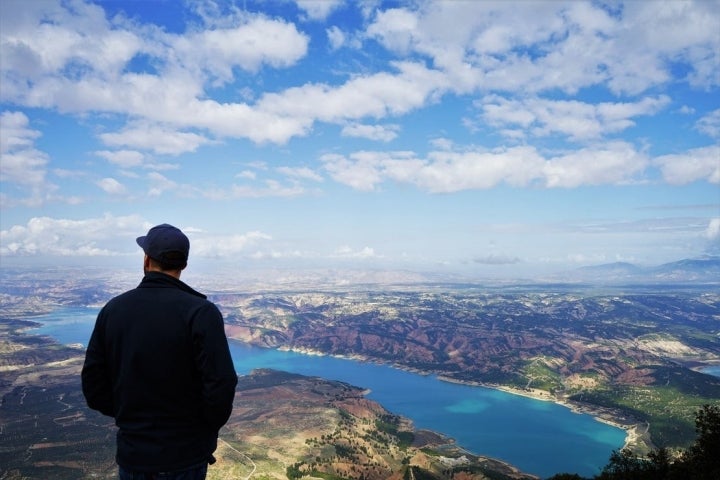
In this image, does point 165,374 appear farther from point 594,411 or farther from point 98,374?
point 594,411

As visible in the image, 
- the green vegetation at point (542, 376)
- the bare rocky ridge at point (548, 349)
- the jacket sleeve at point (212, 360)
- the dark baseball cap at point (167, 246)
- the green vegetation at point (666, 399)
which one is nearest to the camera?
the jacket sleeve at point (212, 360)

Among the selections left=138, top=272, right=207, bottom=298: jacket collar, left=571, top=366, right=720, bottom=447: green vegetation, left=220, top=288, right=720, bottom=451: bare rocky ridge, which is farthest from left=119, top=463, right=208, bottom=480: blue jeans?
left=571, top=366, right=720, bottom=447: green vegetation

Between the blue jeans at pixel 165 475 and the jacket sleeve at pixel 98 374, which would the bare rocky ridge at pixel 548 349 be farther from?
the jacket sleeve at pixel 98 374

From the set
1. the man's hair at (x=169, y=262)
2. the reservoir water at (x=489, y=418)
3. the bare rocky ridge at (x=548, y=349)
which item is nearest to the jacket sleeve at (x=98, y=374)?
the man's hair at (x=169, y=262)

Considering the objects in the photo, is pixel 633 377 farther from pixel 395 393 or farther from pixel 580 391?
pixel 395 393

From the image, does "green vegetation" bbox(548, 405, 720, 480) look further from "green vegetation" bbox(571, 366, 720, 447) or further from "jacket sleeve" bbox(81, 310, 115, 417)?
"green vegetation" bbox(571, 366, 720, 447)

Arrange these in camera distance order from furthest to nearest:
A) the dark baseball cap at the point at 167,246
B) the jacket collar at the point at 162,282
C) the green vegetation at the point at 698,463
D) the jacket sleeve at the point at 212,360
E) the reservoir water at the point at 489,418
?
the reservoir water at the point at 489,418, the green vegetation at the point at 698,463, the dark baseball cap at the point at 167,246, the jacket collar at the point at 162,282, the jacket sleeve at the point at 212,360

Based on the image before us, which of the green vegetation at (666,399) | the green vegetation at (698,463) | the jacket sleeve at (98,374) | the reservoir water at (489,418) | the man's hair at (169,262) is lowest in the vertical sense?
the reservoir water at (489,418)
